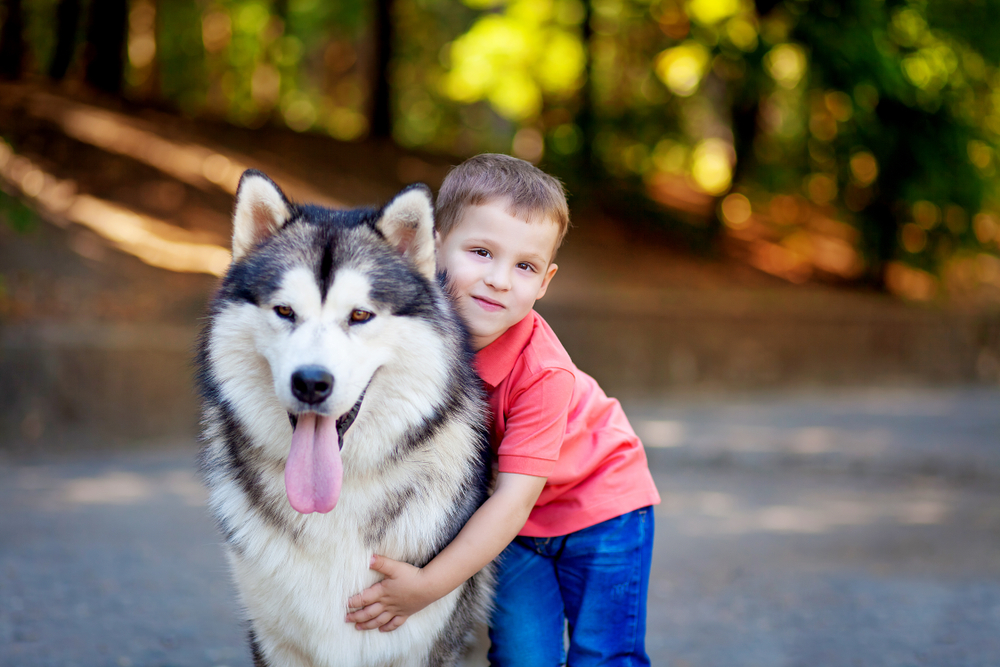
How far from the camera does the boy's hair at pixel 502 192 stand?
8.79 ft

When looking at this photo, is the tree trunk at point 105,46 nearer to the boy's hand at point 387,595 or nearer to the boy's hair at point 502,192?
the boy's hair at point 502,192

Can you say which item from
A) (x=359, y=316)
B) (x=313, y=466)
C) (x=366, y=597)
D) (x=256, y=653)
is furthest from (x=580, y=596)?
(x=359, y=316)

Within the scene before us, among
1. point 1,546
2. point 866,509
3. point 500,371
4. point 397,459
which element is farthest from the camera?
point 866,509

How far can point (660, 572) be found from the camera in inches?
211

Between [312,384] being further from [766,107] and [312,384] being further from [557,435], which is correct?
[766,107]

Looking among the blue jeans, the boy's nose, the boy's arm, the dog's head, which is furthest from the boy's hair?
the blue jeans

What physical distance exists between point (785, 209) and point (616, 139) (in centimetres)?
350

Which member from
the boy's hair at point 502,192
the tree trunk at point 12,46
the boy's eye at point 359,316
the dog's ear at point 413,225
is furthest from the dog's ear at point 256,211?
the tree trunk at point 12,46

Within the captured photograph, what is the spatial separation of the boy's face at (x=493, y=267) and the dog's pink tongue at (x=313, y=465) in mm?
663

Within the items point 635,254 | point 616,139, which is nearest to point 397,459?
point 635,254

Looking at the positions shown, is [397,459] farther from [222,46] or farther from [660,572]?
[222,46]

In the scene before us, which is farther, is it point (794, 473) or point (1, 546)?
point (794, 473)

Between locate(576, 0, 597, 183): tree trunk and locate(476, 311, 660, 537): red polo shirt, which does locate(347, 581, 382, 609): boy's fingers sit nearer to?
locate(476, 311, 660, 537): red polo shirt

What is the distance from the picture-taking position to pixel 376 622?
2400 millimetres
